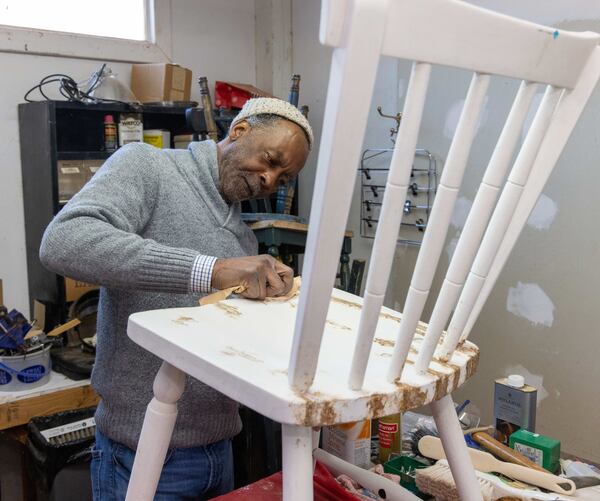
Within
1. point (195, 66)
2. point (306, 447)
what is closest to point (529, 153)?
point (306, 447)

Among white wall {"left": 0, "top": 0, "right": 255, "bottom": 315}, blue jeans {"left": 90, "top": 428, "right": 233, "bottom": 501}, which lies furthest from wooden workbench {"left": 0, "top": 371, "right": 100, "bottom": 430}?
blue jeans {"left": 90, "top": 428, "right": 233, "bottom": 501}

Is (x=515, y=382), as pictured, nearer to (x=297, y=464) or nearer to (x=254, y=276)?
(x=254, y=276)

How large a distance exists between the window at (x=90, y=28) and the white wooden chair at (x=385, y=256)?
6.39ft

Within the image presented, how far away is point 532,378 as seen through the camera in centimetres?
209

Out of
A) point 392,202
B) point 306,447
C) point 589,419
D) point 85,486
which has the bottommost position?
point 85,486

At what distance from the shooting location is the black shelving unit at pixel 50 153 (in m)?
2.12

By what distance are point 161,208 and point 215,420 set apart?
1.33ft

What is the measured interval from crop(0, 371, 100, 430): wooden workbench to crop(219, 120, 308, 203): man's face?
955 mm

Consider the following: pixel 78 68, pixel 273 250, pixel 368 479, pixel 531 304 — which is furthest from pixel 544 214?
pixel 78 68

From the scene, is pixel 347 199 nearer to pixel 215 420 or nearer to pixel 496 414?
pixel 215 420

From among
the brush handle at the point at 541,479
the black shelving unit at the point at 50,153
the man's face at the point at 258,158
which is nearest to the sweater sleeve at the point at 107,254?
the man's face at the point at 258,158

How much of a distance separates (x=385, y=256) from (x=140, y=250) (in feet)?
1.54

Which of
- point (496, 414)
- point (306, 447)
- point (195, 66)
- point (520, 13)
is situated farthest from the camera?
point (195, 66)

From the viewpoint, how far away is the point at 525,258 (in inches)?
81.3
